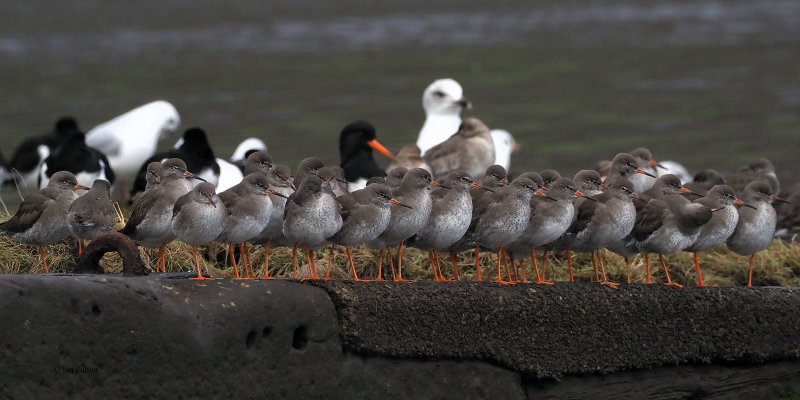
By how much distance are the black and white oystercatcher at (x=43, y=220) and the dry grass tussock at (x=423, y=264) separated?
0.55 meters

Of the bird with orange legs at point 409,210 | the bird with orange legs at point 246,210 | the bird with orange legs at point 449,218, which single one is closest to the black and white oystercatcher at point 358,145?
the bird with orange legs at point 449,218

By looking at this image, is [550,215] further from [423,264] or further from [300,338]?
[300,338]

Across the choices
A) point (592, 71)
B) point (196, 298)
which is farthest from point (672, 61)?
point (196, 298)

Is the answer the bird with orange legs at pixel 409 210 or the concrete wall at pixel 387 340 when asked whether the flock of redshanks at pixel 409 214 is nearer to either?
the bird with orange legs at pixel 409 210

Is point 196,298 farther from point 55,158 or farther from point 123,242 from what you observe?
point 55,158

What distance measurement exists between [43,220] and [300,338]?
2441 mm

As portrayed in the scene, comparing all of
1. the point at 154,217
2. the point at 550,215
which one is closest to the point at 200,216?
the point at 154,217

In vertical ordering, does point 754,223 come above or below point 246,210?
below

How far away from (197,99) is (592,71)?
1029 cm

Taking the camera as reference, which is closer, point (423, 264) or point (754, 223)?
point (754, 223)

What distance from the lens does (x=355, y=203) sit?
8875 millimetres

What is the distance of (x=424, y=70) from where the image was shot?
125 feet

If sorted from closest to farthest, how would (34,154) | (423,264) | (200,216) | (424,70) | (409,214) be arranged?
(200,216)
(409,214)
(423,264)
(34,154)
(424,70)

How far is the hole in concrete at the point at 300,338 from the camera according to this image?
772 centimetres
